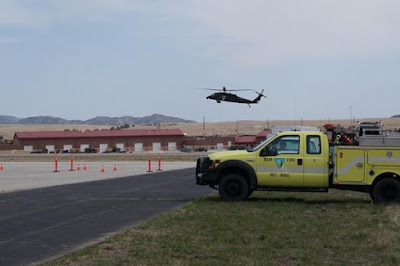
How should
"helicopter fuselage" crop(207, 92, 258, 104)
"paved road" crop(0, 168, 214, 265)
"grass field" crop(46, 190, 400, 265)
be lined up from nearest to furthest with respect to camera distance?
"grass field" crop(46, 190, 400, 265) < "paved road" crop(0, 168, 214, 265) < "helicopter fuselage" crop(207, 92, 258, 104)

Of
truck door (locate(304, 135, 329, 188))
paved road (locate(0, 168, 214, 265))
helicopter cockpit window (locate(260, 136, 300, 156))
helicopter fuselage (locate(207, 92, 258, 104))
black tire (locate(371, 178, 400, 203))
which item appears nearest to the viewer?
A: paved road (locate(0, 168, 214, 265))

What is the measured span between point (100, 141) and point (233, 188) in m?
98.1

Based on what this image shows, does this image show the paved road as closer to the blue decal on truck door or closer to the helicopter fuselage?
the blue decal on truck door

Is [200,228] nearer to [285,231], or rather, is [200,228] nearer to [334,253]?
[285,231]

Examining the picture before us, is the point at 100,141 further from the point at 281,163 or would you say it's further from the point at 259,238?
the point at 259,238

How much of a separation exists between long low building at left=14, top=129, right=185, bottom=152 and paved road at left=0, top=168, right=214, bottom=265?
87107mm

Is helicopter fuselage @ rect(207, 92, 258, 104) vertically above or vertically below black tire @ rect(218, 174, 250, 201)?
above

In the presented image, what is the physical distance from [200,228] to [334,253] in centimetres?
329

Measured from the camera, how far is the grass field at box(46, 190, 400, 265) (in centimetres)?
880

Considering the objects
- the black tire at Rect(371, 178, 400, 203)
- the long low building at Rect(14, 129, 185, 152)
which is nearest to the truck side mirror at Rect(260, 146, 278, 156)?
the black tire at Rect(371, 178, 400, 203)

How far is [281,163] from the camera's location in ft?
55.0

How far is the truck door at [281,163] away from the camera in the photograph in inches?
655

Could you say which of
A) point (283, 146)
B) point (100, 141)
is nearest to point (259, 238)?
point (283, 146)

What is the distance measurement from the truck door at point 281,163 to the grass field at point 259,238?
3.31ft
